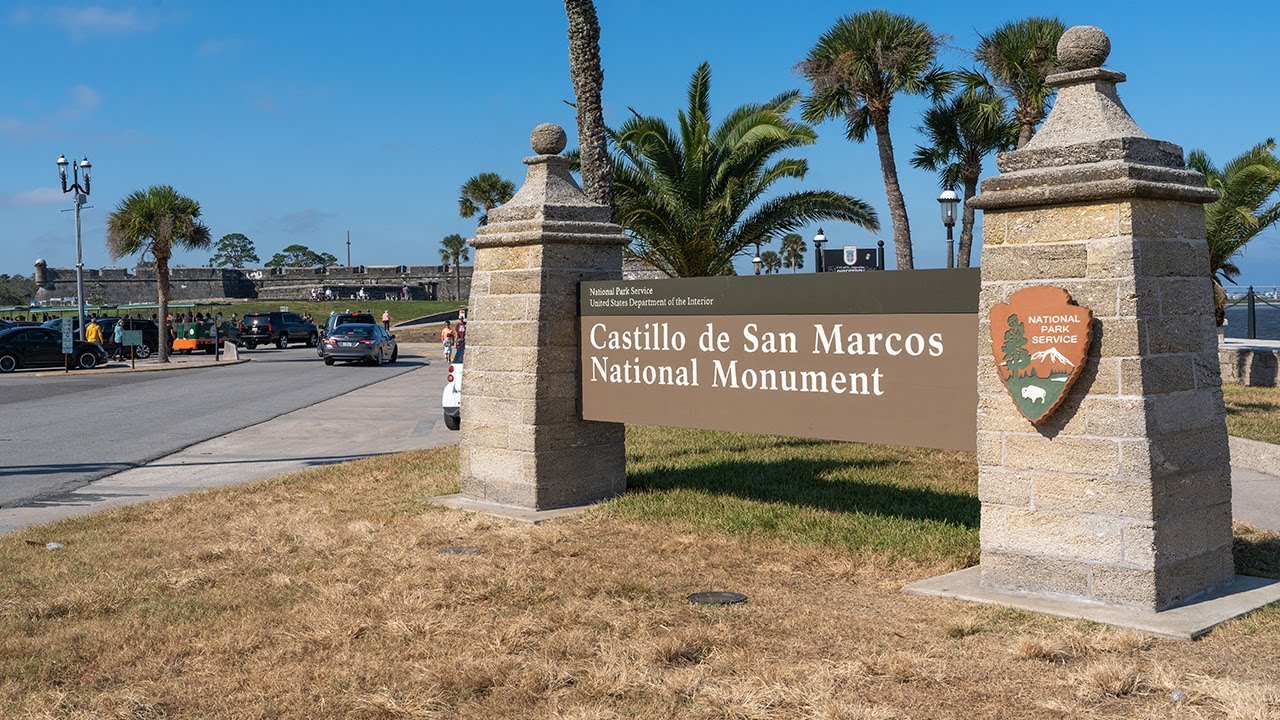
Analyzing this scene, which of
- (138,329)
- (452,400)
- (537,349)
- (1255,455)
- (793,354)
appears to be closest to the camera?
(793,354)

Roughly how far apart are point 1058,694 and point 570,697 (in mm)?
1940

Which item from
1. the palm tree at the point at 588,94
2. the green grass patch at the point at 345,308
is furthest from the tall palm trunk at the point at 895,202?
the green grass patch at the point at 345,308

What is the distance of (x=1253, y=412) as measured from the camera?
15711 millimetres

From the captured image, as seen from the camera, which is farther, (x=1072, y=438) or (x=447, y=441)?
(x=447, y=441)

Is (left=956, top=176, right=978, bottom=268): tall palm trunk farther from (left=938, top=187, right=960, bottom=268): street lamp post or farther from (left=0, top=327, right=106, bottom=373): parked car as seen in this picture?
(left=0, top=327, right=106, bottom=373): parked car

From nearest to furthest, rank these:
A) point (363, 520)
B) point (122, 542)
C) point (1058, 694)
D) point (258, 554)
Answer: point (1058, 694), point (258, 554), point (122, 542), point (363, 520)

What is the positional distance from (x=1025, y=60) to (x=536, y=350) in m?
16.6

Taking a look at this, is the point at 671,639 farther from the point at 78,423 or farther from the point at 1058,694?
the point at 78,423

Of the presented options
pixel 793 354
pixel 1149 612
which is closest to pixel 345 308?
pixel 793 354

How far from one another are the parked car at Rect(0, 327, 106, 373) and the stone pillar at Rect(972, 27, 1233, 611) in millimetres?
32866

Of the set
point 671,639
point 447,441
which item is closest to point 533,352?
point 671,639

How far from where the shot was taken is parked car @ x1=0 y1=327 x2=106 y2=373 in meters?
33.0

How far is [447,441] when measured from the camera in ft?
50.3

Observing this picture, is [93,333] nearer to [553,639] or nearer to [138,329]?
[138,329]
